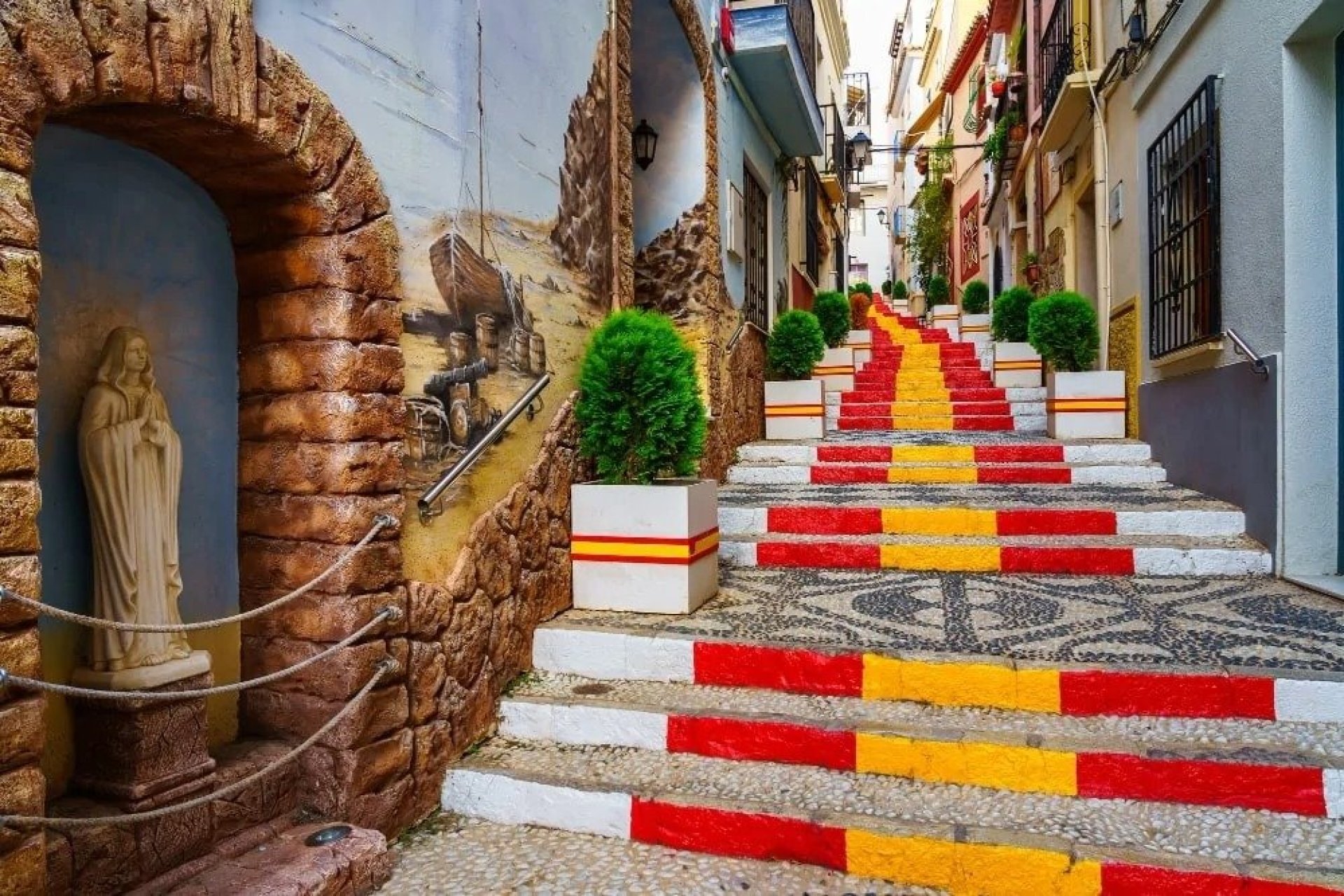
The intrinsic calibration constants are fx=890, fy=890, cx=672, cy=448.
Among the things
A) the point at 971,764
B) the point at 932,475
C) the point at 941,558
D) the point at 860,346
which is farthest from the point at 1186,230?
the point at 860,346

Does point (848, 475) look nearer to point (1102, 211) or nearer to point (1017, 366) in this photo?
point (1102, 211)

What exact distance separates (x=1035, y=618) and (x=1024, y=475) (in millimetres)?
2849

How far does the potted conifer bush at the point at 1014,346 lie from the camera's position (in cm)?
1032

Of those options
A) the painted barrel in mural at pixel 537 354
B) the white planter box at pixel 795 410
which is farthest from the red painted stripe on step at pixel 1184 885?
the white planter box at pixel 795 410

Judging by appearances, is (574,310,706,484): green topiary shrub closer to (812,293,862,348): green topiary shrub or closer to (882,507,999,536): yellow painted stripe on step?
(882,507,999,536): yellow painted stripe on step

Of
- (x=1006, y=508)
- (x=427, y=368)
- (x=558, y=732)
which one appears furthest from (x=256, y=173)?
(x=1006, y=508)

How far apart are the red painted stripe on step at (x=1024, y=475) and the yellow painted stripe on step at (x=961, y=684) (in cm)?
355

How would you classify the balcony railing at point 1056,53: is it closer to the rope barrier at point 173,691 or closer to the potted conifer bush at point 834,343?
the potted conifer bush at point 834,343

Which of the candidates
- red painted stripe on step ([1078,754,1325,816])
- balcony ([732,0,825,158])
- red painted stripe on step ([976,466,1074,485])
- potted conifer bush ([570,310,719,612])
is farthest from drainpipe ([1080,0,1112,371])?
red painted stripe on step ([1078,754,1325,816])

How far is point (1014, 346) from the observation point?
10.4m

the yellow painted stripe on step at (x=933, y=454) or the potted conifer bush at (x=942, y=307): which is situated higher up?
the potted conifer bush at (x=942, y=307)

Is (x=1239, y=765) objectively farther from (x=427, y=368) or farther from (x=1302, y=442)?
(x=427, y=368)

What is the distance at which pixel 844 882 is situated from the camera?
9.04 ft

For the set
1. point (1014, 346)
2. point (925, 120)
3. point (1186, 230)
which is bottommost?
point (1014, 346)
